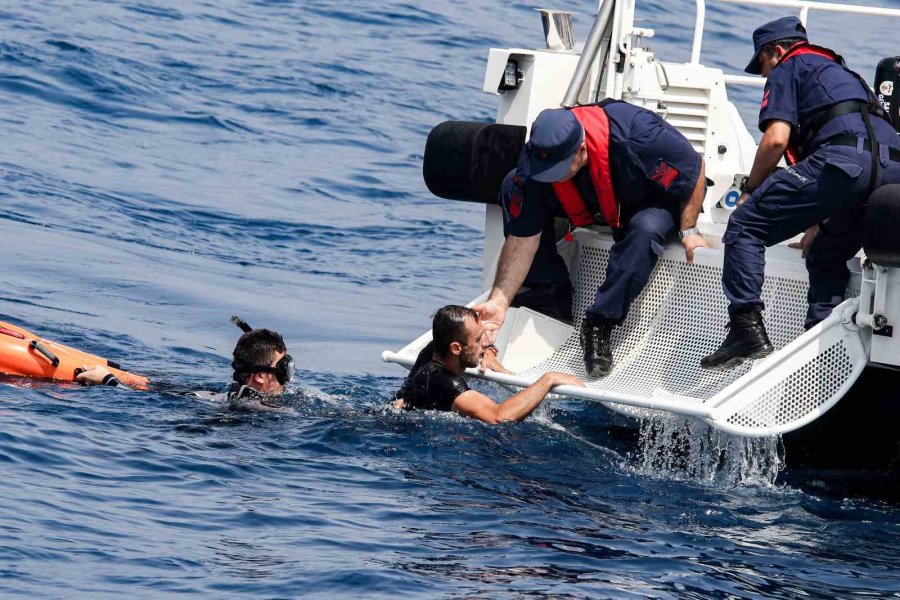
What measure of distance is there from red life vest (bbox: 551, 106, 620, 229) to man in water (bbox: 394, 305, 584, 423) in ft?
2.49

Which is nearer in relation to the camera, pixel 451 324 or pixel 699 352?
pixel 451 324

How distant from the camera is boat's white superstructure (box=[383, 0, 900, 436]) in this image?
5855 millimetres

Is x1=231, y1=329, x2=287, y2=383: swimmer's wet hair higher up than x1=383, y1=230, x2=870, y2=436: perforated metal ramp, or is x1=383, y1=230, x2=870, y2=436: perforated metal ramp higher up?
x1=383, y1=230, x2=870, y2=436: perforated metal ramp

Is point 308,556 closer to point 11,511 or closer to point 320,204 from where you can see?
point 11,511

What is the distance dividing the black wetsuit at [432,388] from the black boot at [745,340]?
118 cm

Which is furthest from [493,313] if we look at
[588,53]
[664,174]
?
[588,53]

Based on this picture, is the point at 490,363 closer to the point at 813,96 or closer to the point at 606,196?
the point at 606,196

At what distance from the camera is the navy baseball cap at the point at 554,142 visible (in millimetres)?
6438

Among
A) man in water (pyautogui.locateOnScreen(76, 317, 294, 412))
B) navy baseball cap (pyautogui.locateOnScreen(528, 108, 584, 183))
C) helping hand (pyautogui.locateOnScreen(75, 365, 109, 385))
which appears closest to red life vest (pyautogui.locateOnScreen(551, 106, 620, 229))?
navy baseball cap (pyautogui.locateOnScreen(528, 108, 584, 183))

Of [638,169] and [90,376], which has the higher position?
[638,169]

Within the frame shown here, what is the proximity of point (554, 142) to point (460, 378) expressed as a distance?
1140 millimetres

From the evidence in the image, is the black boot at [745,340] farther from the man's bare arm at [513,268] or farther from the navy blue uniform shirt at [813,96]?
the man's bare arm at [513,268]

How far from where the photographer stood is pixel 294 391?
7.43 m

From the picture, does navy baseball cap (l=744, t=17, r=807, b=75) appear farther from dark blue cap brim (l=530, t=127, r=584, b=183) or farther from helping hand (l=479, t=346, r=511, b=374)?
helping hand (l=479, t=346, r=511, b=374)
